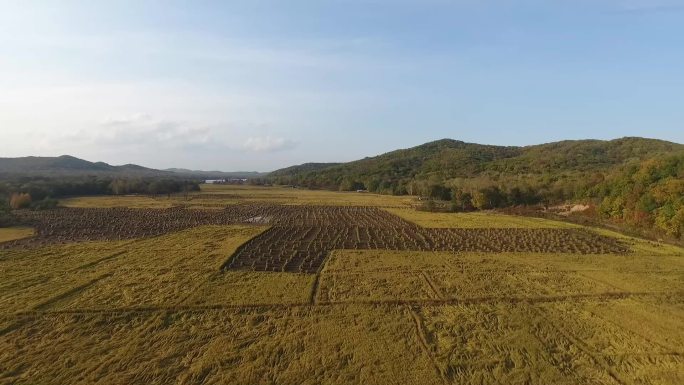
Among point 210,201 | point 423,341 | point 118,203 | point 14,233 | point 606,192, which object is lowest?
point 423,341

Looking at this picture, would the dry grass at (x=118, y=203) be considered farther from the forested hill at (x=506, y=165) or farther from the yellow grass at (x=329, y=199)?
the forested hill at (x=506, y=165)

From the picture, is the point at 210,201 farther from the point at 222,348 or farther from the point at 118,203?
the point at 222,348

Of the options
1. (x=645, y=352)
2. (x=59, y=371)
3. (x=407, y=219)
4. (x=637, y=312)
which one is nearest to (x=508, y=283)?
(x=637, y=312)

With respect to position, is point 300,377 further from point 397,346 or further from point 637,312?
point 637,312

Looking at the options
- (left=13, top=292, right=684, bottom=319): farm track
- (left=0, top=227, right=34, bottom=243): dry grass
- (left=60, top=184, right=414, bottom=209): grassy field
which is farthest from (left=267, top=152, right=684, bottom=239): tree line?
(left=0, top=227, right=34, bottom=243): dry grass

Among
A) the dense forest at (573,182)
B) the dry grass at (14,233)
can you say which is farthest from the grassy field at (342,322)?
the dense forest at (573,182)

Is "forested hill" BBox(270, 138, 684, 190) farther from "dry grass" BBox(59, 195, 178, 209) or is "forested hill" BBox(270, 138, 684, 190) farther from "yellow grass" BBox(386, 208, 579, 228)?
"dry grass" BBox(59, 195, 178, 209)

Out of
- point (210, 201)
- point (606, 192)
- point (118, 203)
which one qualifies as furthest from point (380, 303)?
point (118, 203)

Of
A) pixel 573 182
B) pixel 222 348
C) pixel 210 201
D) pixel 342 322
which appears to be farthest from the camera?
pixel 210 201
